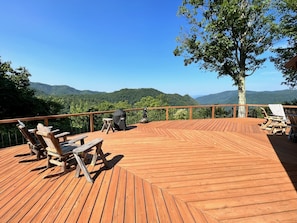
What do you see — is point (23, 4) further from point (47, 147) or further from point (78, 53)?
point (78, 53)

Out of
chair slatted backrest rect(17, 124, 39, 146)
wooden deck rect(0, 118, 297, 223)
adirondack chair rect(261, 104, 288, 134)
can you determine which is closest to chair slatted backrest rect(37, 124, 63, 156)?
wooden deck rect(0, 118, 297, 223)

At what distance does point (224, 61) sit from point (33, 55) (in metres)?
14.2

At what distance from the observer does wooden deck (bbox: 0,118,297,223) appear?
159cm

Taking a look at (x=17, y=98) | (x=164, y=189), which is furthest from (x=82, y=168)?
(x=17, y=98)

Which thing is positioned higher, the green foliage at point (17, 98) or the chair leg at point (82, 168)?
the green foliage at point (17, 98)

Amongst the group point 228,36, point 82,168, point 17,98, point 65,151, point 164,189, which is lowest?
point 164,189

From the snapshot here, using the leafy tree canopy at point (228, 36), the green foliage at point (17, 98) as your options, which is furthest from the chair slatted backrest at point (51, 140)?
the green foliage at point (17, 98)

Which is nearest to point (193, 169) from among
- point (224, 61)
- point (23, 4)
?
point (23, 4)

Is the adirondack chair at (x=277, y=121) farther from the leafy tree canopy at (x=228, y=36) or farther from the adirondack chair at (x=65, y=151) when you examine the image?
the adirondack chair at (x=65, y=151)

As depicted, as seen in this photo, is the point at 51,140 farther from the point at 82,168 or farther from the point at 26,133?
the point at 26,133

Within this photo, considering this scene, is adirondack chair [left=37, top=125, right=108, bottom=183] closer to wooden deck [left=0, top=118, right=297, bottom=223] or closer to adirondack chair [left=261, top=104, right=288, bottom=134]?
wooden deck [left=0, top=118, right=297, bottom=223]

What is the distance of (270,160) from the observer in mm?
2891

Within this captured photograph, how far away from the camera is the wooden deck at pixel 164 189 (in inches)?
62.5

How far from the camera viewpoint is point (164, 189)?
6.63 feet
